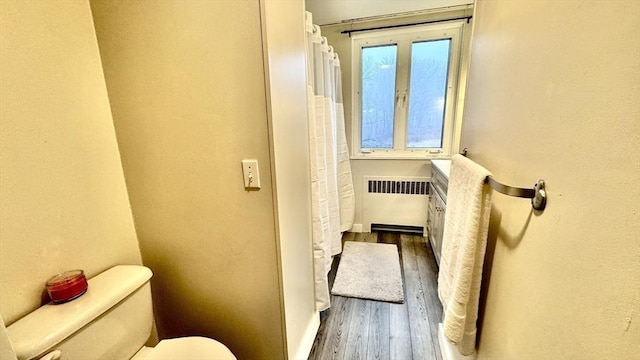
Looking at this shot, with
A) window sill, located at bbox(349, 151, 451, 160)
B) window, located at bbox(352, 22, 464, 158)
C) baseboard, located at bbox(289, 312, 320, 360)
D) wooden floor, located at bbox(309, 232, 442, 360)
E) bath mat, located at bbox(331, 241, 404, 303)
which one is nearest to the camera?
baseboard, located at bbox(289, 312, 320, 360)

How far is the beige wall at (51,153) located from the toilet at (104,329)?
11 cm

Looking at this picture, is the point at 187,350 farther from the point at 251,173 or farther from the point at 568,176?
the point at 568,176

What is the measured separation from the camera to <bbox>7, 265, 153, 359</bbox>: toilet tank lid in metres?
0.71

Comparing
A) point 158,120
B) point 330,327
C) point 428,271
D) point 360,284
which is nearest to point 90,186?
point 158,120

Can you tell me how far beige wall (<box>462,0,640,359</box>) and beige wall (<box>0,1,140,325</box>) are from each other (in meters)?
1.48

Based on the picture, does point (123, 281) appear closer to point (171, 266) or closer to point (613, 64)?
point (171, 266)

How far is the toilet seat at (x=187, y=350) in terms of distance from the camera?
3.19 ft

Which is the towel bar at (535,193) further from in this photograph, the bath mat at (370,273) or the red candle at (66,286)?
the bath mat at (370,273)

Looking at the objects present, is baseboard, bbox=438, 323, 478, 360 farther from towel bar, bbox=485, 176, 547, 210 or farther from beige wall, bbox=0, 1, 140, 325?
beige wall, bbox=0, 1, 140, 325

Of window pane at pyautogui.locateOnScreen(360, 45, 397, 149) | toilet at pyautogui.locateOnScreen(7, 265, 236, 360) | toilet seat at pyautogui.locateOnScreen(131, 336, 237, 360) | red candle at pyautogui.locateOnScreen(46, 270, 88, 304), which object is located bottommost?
toilet seat at pyautogui.locateOnScreen(131, 336, 237, 360)

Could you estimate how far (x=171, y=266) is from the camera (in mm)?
1201

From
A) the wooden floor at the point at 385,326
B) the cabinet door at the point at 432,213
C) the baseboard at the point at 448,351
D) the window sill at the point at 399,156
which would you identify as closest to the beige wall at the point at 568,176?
the baseboard at the point at 448,351

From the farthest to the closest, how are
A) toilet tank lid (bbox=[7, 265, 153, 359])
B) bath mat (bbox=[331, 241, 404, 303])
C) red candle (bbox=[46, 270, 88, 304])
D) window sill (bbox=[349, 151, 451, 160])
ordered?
window sill (bbox=[349, 151, 451, 160]) < bath mat (bbox=[331, 241, 404, 303]) < red candle (bbox=[46, 270, 88, 304]) < toilet tank lid (bbox=[7, 265, 153, 359])

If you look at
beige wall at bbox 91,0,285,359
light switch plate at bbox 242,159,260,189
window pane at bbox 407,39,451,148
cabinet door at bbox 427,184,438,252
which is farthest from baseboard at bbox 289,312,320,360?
window pane at bbox 407,39,451,148
